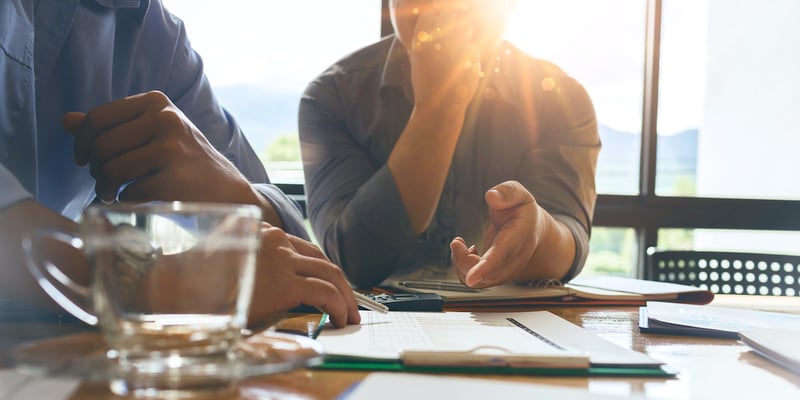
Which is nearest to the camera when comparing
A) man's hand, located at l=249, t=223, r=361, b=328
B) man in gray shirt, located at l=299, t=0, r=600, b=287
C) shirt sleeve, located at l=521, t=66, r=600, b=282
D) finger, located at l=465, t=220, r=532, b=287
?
man's hand, located at l=249, t=223, r=361, b=328

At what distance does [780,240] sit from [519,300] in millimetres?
2662

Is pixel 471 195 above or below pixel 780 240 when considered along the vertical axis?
above

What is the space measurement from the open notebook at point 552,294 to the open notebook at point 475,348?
181mm

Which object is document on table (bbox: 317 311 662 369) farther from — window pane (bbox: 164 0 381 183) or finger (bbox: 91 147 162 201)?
window pane (bbox: 164 0 381 183)

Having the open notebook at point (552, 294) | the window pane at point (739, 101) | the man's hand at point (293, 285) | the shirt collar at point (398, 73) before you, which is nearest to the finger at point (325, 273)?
the man's hand at point (293, 285)

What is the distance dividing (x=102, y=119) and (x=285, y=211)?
0.32 m

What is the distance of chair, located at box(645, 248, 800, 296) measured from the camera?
138 centimetres

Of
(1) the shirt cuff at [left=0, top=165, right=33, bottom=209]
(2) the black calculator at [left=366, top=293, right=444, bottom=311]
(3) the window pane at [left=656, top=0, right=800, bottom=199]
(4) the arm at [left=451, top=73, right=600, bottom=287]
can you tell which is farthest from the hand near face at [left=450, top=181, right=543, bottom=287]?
(3) the window pane at [left=656, top=0, right=800, bottom=199]

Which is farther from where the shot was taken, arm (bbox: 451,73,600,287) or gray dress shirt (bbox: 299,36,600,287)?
gray dress shirt (bbox: 299,36,600,287)

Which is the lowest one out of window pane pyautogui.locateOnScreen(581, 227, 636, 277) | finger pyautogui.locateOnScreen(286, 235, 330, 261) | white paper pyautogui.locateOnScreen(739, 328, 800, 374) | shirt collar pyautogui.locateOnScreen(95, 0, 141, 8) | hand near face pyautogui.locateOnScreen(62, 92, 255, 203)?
window pane pyautogui.locateOnScreen(581, 227, 636, 277)

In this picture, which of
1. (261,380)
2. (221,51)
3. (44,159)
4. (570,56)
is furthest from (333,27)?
(261,380)

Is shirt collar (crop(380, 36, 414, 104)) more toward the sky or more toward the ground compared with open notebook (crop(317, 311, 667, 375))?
more toward the sky

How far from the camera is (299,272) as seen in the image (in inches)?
24.5

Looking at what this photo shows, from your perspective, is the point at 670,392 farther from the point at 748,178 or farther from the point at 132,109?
the point at 748,178
